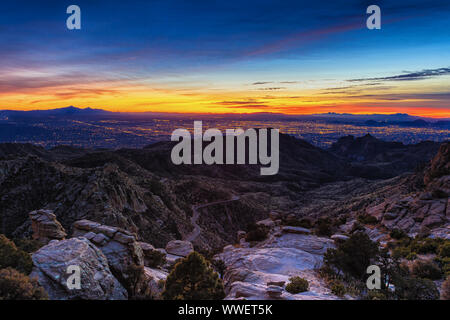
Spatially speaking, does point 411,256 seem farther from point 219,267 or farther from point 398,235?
point 219,267

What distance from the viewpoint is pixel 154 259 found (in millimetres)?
20125

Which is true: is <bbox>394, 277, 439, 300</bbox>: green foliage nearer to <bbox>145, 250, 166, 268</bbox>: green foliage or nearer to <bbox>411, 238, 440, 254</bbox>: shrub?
<bbox>411, 238, 440, 254</bbox>: shrub

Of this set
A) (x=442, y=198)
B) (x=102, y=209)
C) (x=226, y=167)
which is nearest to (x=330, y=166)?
(x=226, y=167)

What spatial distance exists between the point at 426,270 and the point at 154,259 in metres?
18.2

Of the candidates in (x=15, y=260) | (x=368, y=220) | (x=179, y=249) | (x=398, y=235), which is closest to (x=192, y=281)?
(x=15, y=260)

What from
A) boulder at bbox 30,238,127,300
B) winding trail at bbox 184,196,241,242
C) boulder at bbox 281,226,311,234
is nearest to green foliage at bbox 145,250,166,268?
boulder at bbox 30,238,127,300

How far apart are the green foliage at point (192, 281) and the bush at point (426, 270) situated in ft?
39.8

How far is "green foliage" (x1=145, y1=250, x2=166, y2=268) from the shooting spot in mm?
19922

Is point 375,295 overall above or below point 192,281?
below

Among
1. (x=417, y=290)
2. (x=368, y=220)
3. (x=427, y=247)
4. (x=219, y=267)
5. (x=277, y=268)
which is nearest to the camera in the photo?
(x=417, y=290)

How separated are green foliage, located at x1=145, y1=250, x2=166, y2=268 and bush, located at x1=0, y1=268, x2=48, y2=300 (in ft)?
38.6

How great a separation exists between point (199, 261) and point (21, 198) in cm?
3666

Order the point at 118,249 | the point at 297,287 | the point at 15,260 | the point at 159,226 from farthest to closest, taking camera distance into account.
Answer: the point at 159,226 → the point at 118,249 → the point at 297,287 → the point at 15,260

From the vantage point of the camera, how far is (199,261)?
37.8ft
